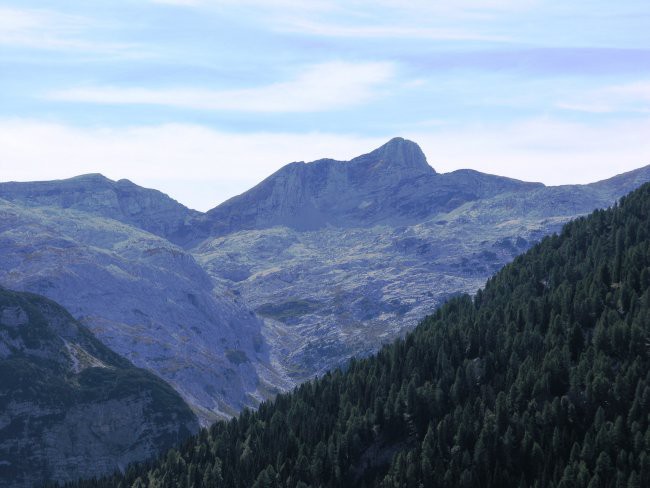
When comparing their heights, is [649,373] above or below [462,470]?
above

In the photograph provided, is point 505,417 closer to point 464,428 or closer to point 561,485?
point 464,428

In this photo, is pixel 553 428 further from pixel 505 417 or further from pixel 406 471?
pixel 406 471

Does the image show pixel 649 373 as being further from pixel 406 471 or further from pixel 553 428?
pixel 406 471

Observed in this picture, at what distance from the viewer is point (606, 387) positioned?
634 ft

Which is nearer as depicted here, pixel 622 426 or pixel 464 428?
pixel 622 426

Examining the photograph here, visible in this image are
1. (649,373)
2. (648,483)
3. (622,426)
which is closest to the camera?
(648,483)

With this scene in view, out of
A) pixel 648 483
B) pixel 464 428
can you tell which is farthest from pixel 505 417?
pixel 648 483

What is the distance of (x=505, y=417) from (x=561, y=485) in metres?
31.4

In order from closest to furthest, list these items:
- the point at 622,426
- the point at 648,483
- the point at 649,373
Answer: the point at 648,483 → the point at 622,426 → the point at 649,373

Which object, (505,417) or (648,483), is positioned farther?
(505,417)

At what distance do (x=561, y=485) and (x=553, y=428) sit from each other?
77.8ft

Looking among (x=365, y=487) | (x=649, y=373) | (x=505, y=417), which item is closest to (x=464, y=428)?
(x=505, y=417)

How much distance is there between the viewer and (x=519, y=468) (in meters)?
182

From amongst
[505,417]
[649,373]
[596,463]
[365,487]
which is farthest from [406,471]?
[649,373]
